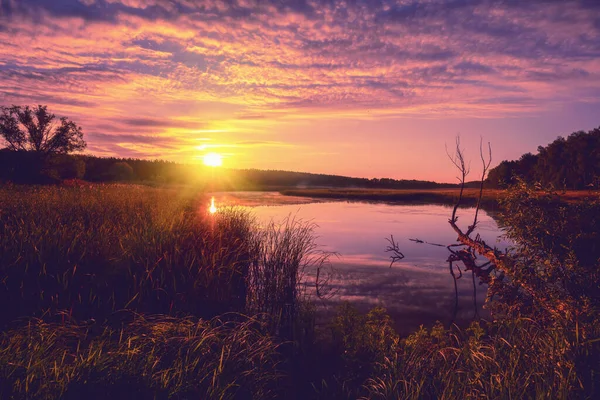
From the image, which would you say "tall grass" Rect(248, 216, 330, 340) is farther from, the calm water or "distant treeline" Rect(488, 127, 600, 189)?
"distant treeline" Rect(488, 127, 600, 189)

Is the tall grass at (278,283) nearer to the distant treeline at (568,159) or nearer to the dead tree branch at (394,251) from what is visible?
the dead tree branch at (394,251)

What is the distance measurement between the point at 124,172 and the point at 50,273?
8461cm

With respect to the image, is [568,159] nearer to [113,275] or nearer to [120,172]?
[113,275]

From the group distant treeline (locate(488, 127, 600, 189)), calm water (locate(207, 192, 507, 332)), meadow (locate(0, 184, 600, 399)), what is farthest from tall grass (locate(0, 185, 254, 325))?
distant treeline (locate(488, 127, 600, 189))

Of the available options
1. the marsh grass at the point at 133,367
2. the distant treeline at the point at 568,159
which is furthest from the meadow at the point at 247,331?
the distant treeline at the point at 568,159

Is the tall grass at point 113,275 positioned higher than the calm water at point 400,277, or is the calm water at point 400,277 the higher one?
the tall grass at point 113,275

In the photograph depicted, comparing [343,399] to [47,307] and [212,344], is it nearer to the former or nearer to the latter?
[212,344]

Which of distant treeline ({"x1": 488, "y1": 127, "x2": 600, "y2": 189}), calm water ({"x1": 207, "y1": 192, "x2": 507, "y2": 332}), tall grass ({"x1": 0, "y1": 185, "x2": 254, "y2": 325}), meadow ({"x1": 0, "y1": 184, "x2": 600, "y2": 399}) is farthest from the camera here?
distant treeline ({"x1": 488, "y1": 127, "x2": 600, "y2": 189})

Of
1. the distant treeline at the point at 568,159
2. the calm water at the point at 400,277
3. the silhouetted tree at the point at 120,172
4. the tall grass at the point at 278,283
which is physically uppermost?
the distant treeline at the point at 568,159

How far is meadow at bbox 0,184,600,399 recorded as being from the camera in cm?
482

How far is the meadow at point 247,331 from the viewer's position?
482 centimetres

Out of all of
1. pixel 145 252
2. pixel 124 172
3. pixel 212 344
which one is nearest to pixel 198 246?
pixel 145 252

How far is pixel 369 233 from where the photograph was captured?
2509 cm

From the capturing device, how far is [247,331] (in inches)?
257
